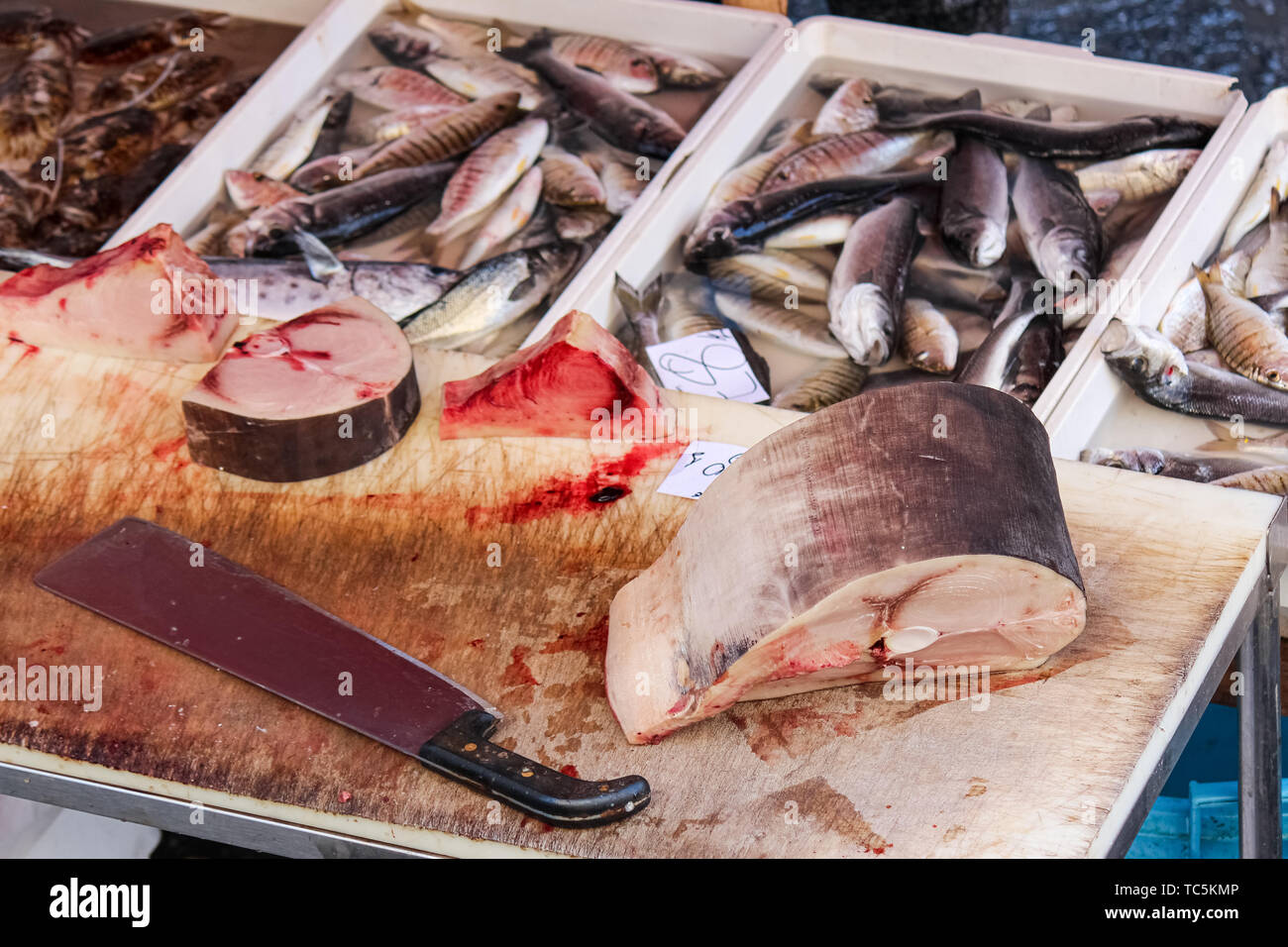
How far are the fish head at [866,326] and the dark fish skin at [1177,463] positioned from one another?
0.59 m

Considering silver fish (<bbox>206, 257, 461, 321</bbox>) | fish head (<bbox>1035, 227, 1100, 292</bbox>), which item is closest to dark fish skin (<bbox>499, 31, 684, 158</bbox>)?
silver fish (<bbox>206, 257, 461, 321</bbox>)

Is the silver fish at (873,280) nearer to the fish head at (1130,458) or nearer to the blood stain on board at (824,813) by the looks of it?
the fish head at (1130,458)

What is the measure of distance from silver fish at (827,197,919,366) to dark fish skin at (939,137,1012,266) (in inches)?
4.4

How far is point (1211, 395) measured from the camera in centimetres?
312

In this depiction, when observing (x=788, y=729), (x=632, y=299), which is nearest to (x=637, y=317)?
(x=632, y=299)

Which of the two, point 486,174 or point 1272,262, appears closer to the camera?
point 1272,262

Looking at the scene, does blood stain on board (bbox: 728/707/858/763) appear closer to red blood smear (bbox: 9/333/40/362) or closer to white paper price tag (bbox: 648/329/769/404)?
white paper price tag (bbox: 648/329/769/404)

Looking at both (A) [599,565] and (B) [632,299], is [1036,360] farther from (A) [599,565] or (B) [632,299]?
(A) [599,565]

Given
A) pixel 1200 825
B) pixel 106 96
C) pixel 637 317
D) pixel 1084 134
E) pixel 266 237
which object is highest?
pixel 1084 134

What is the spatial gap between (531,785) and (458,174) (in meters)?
2.56

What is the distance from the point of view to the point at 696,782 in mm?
1840

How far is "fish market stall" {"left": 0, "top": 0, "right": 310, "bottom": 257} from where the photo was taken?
4012 millimetres
